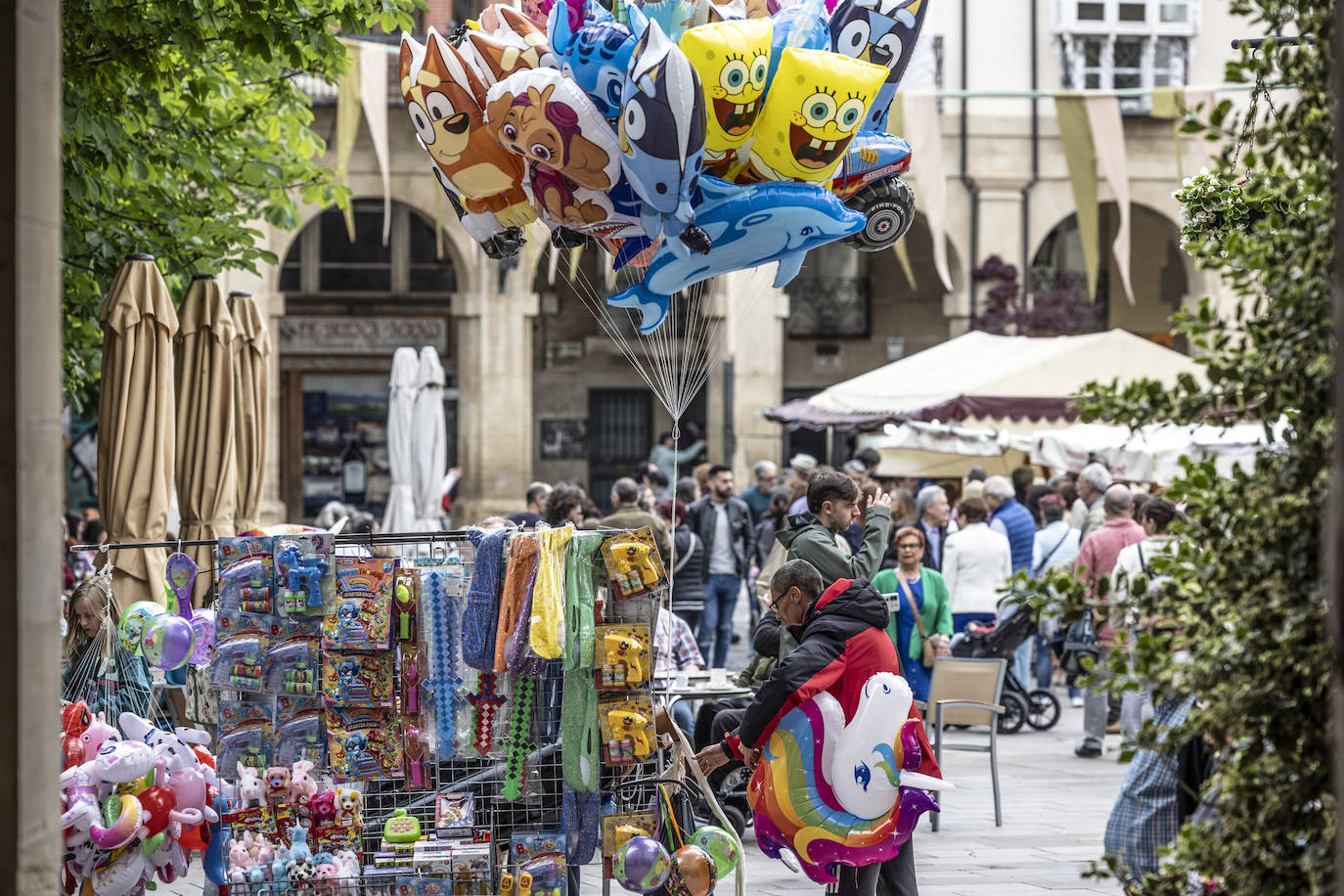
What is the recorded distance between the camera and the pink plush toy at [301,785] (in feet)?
19.8

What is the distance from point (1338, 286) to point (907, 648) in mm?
7224

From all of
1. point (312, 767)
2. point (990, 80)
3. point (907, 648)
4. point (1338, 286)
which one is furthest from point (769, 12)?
point (990, 80)

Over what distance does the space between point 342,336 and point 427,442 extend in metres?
12.8

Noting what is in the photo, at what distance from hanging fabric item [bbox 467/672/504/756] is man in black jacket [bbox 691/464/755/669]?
7526mm

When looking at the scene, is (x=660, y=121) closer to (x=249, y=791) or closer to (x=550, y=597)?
(x=550, y=597)

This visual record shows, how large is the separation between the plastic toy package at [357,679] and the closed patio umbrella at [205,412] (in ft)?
9.86

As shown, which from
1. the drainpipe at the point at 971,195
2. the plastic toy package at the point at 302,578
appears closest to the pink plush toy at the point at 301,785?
the plastic toy package at the point at 302,578

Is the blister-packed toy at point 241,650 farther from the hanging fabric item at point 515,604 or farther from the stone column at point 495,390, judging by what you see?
the stone column at point 495,390

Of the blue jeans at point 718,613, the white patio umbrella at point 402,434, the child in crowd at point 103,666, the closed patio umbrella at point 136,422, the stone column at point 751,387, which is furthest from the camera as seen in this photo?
the stone column at point 751,387

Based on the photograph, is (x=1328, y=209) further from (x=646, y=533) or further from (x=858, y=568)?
(x=858, y=568)

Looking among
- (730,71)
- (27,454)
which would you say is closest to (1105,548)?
(730,71)

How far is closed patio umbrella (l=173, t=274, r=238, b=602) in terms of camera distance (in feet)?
29.3

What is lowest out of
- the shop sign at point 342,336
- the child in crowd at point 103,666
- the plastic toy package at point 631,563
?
the child in crowd at point 103,666

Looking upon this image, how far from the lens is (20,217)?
3.18 meters
